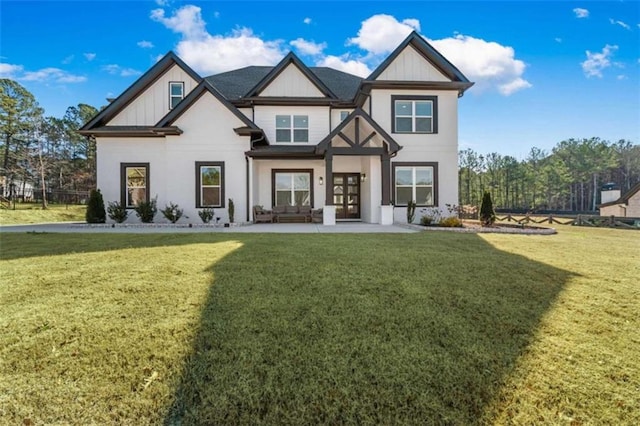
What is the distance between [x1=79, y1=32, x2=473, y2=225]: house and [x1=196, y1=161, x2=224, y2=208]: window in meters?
0.04

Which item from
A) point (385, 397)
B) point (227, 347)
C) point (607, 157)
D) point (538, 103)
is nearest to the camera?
point (385, 397)

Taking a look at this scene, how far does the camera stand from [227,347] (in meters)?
2.86

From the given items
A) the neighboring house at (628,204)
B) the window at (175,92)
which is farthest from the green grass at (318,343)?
the neighboring house at (628,204)

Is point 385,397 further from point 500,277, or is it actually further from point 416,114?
point 416,114

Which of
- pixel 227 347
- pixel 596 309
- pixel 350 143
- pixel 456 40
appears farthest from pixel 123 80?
pixel 596 309

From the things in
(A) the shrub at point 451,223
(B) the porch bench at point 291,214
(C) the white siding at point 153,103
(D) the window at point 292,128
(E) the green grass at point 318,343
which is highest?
(C) the white siding at point 153,103

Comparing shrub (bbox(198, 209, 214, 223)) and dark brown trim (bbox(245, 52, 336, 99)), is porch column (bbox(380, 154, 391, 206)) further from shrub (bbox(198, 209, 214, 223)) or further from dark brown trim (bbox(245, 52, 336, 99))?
shrub (bbox(198, 209, 214, 223))

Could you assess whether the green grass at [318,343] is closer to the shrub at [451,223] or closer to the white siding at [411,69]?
the shrub at [451,223]

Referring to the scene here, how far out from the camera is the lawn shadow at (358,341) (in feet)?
7.29

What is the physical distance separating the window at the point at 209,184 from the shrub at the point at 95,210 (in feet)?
13.5

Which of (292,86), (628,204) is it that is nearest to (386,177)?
(292,86)

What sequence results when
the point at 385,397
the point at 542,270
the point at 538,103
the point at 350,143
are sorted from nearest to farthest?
the point at 385,397
the point at 542,270
the point at 350,143
the point at 538,103

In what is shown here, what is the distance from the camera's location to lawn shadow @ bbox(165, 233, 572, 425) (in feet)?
7.29

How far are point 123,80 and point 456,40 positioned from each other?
73.9ft
